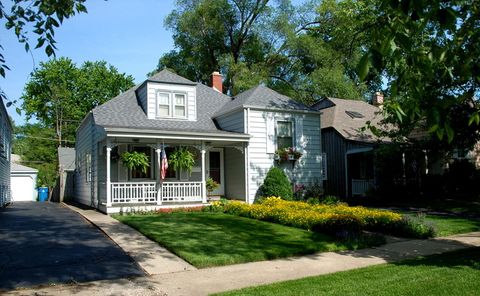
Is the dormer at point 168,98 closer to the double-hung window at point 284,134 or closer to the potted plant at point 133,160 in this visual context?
the potted plant at point 133,160

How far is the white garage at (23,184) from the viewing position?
128 ft

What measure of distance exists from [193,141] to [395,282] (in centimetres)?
1295

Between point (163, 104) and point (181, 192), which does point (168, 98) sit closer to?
point (163, 104)

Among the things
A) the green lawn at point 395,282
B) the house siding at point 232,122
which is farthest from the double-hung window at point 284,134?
the green lawn at point 395,282

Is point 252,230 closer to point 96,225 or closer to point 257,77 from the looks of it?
point 96,225

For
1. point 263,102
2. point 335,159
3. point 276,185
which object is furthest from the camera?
point 335,159

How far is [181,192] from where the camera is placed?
18266 mm

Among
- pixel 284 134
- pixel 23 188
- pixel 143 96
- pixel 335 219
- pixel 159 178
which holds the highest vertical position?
pixel 143 96

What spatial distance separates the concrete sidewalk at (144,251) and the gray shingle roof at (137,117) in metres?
6.11

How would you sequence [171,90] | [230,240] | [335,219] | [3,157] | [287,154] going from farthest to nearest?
[3,157]
[171,90]
[287,154]
[335,219]
[230,240]

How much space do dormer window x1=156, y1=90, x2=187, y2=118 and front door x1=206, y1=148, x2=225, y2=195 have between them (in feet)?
8.22

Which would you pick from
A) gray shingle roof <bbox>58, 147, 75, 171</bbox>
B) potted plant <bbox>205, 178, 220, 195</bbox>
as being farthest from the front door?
gray shingle roof <bbox>58, 147, 75, 171</bbox>

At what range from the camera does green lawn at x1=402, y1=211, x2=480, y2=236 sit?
39.3 feet

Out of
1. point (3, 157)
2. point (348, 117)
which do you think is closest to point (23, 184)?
point (3, 157)
